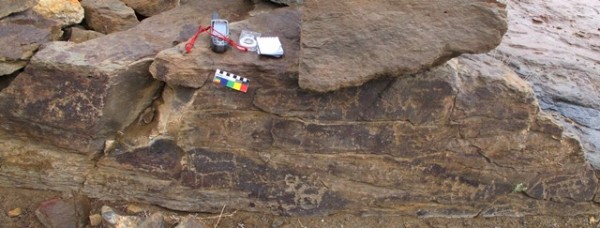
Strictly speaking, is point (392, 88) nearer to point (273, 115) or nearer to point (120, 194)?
point (273, 115)

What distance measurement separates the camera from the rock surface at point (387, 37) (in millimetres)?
2705

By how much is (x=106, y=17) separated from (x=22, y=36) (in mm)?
570

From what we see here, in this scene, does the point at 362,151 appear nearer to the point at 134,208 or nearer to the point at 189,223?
the point at 189,223

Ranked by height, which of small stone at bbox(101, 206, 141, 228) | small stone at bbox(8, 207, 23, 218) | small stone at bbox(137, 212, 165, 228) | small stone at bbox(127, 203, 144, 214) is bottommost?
small stone at bbox(8, 207, 23, 218)

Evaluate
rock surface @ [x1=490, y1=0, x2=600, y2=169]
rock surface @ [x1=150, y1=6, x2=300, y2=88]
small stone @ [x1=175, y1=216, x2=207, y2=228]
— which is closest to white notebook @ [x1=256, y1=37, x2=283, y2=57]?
rock surface @ [x1=150, y1=6, x2=300, y2=88]

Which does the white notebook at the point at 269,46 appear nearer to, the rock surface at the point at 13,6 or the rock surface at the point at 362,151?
the rock surface at the point at 362,151

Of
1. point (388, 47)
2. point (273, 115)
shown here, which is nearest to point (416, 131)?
point (388, 47)

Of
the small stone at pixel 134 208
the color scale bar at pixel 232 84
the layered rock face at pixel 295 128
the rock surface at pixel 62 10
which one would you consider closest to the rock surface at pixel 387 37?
the layered rock face at pixel 295 128

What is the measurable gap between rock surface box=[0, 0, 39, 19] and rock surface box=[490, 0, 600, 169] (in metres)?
2.83

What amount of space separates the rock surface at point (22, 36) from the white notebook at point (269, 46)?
1.11m

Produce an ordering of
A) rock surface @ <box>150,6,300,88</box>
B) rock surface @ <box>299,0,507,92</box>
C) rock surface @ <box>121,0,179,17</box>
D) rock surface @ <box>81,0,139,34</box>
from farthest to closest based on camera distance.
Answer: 1. rock surface @ <box>121,0,179,17</box>
2. rock surface @ <box>81,0,139,34</box>
3. rock surface @ <box>150,6,300,88</box>
4. rock surface @ <box>299,0,507,92</box>

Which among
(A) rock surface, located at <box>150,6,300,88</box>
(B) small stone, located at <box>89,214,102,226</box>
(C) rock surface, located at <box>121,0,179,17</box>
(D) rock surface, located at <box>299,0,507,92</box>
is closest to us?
(D) rock surface, located at <box>299,0,507,92</box>

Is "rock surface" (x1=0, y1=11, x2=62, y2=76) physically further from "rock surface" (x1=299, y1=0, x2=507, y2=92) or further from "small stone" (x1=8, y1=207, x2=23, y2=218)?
"rock surface" (x1=299, y1=0, x2=507, y2=92)

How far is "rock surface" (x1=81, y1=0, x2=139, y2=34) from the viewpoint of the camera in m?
3.55
